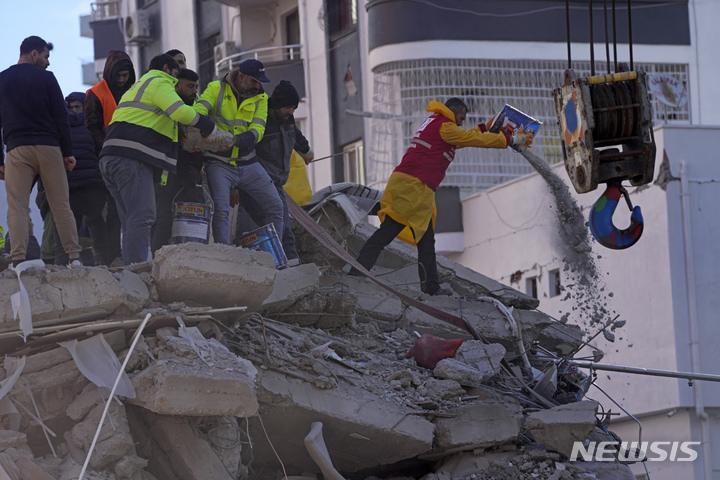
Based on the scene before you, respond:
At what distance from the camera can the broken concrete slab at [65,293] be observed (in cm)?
564

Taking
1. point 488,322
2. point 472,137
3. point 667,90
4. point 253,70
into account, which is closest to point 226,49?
point 667,90

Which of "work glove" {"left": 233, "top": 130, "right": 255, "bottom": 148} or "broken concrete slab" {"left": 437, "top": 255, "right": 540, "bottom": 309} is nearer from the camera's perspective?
"work glove" {"left": 233, "top": 130, "right": 255, "bottom": 148}

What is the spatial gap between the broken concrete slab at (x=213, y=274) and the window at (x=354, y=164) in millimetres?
13394

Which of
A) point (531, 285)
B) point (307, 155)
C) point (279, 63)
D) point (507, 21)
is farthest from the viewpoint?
point (279, 63)

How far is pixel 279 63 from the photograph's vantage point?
2169 cm

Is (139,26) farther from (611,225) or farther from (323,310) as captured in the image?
(611,225)

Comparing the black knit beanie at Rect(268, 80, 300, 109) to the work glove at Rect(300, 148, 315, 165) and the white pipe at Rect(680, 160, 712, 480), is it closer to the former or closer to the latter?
the work glove at Rect(300, 148, 315, 165)

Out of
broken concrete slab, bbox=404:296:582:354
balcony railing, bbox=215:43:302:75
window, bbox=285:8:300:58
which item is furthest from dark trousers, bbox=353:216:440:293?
window, bbox=285:8:300:58

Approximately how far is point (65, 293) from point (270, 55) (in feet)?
55.8

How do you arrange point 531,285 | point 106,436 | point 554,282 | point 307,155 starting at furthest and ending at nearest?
point 531,285
point 554,282
point 307,155
point 106,436

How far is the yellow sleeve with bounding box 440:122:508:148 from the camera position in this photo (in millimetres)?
8773

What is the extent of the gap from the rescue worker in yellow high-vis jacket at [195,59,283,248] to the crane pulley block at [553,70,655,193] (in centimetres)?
233

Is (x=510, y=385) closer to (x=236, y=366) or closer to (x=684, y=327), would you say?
(x=236, y=366)

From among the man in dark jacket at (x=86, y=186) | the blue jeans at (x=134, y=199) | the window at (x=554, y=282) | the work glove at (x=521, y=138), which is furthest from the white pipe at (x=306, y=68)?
the blue jeans at (x=134, y=199)
